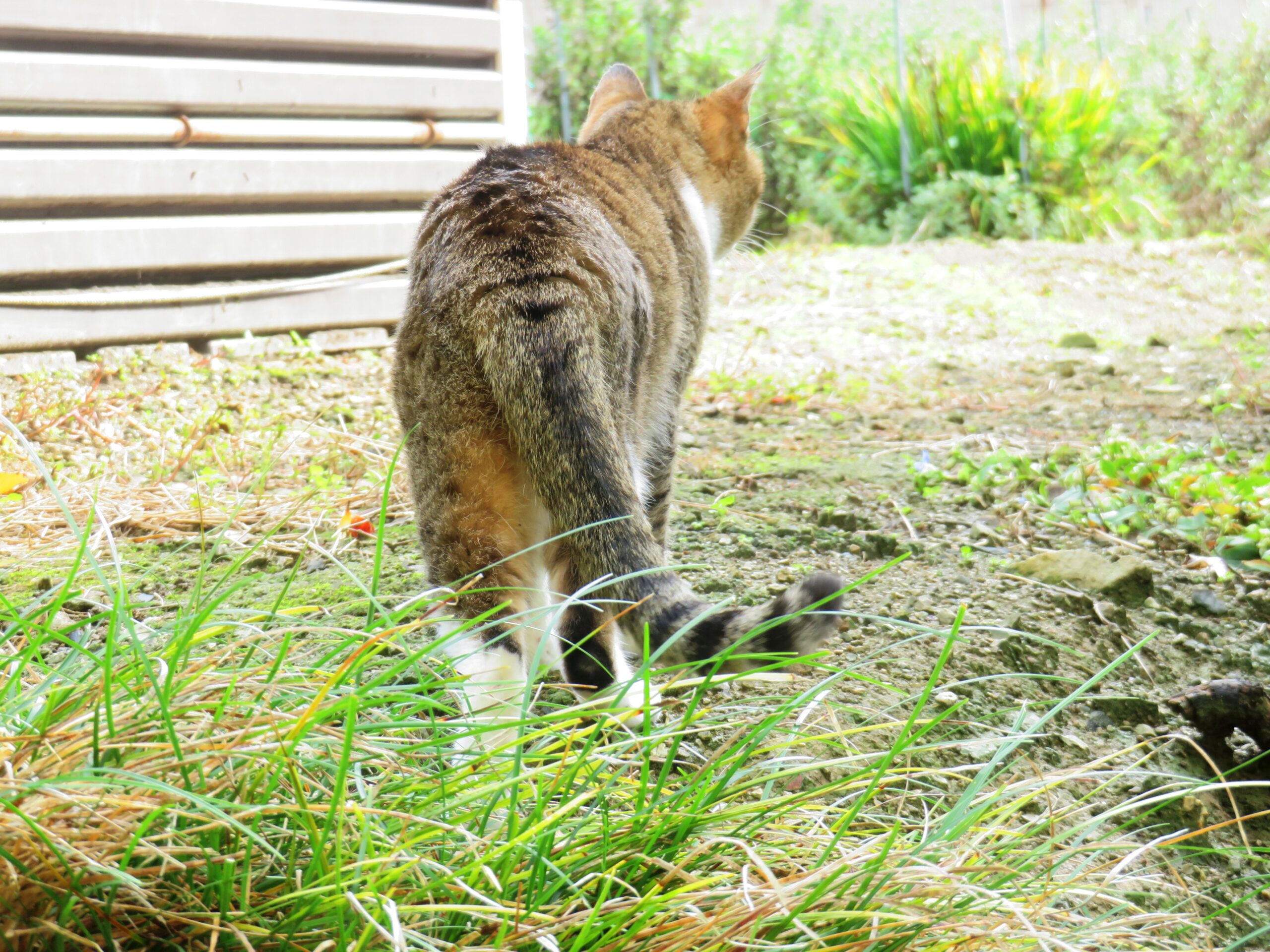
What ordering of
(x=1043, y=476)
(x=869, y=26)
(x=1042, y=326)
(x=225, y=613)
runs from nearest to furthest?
1. (x=225, y=613)
2. (x=1043, y=476)
3. (x=1042, y=326)
4. (x=869, y=26)

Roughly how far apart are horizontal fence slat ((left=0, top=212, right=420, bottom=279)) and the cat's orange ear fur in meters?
1.22

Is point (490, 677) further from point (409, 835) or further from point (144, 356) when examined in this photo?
point (144, 356)

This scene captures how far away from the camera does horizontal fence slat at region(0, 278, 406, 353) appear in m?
4.15

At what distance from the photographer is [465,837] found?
1215 mm

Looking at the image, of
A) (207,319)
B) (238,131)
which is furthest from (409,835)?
(238,131)

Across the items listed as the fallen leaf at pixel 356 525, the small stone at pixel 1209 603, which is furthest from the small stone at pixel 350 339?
the small stone at pixel 1209 603

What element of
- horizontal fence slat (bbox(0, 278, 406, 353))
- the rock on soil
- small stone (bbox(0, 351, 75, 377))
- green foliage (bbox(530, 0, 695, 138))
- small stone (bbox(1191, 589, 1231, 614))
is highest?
green foliage (bbox(530, 0, 695, 138))

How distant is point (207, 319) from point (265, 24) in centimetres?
138

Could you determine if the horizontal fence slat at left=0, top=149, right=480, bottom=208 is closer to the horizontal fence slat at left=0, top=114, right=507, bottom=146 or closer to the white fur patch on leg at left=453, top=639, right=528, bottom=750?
the horizontal fence slat at left=0, top=114, right=507, bottom=146

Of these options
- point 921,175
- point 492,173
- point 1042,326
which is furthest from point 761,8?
point 492,173

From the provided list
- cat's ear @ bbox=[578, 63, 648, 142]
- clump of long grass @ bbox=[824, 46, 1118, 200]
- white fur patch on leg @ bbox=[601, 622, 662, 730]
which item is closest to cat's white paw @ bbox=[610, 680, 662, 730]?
white fur patch on leg @ bbox=[601, 622, 662, 730]

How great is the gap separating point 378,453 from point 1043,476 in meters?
2.21

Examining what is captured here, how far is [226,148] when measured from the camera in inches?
185

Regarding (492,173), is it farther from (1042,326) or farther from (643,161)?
(1042,326)
